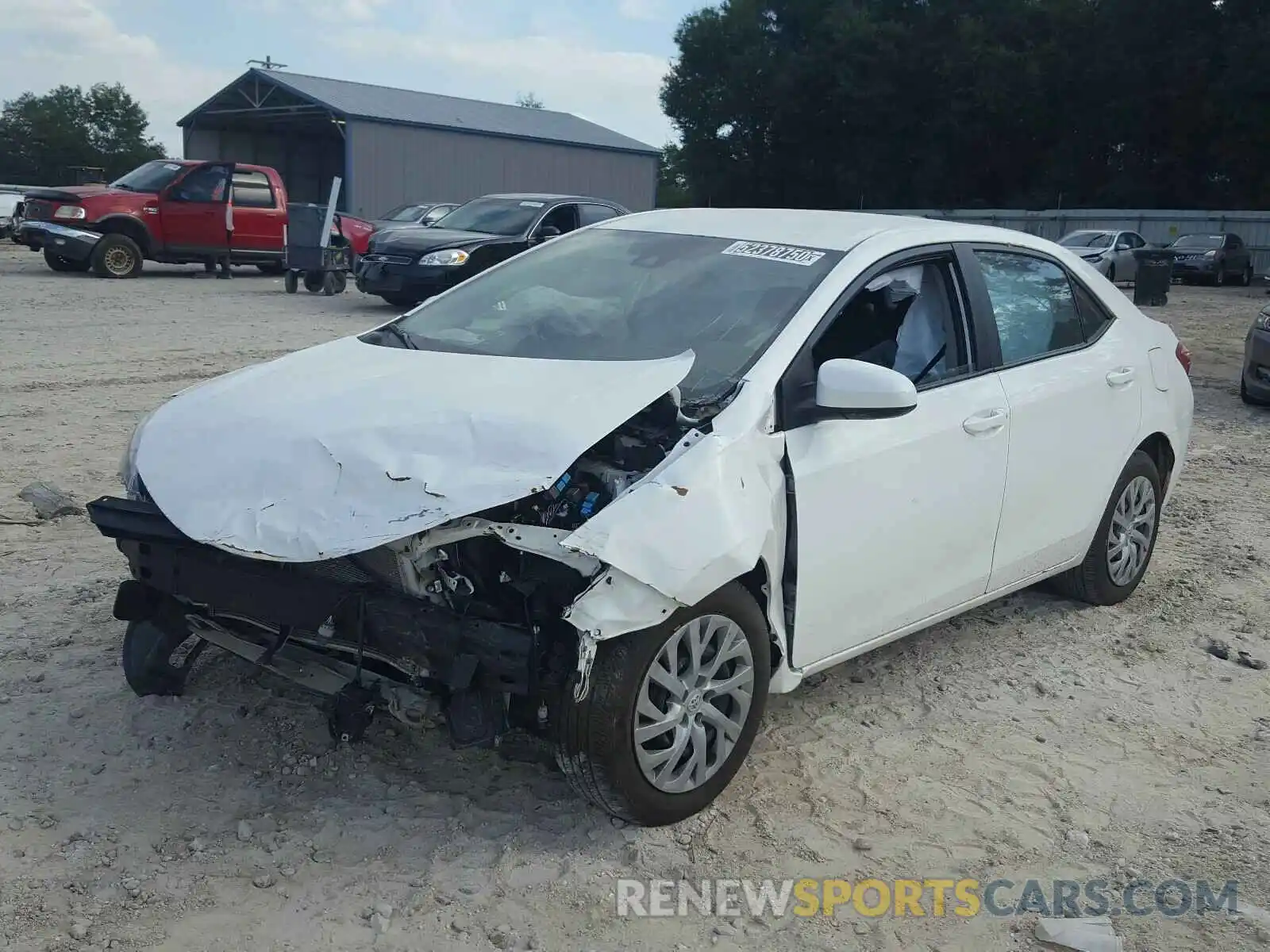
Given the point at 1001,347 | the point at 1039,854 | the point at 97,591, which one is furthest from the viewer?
the point at 97,591

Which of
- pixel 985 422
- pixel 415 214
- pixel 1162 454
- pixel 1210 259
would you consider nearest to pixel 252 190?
pixel 415 214

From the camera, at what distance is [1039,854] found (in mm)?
3533

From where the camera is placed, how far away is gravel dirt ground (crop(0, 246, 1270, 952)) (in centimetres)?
312

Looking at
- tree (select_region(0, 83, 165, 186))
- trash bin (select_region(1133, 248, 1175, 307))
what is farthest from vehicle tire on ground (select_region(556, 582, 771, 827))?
tree (select_region(0, 83, 165, 186))

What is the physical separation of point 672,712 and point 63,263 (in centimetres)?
1884

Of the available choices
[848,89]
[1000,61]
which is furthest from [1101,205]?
[848,89]

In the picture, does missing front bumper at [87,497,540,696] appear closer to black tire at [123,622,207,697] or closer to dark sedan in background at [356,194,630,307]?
black tire at [123,622,207,697]

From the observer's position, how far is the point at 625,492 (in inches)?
131

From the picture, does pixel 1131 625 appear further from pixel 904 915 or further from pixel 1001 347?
pixel 904 915

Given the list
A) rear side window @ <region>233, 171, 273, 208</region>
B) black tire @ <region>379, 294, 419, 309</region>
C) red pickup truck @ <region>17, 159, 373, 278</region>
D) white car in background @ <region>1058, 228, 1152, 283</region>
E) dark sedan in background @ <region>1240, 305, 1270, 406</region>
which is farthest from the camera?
white car in background @ <region>1058, 228, 1152, 283</region>

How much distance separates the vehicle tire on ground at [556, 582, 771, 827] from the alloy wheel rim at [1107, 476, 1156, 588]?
242 centimetres

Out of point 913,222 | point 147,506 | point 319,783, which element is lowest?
point 319,783

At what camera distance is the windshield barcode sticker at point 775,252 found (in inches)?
170

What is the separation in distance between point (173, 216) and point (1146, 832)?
18990 millimetres
